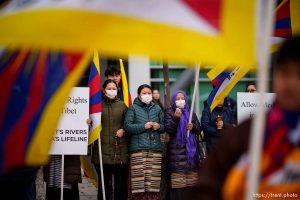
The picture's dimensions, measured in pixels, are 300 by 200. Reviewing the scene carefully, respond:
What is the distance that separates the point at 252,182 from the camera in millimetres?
3070

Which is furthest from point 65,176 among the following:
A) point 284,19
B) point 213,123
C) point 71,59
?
point 71,59

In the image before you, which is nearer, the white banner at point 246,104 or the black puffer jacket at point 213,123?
the black puffer jacket at point 213,123

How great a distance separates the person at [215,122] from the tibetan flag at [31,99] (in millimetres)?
5364

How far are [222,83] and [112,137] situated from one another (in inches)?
64.5

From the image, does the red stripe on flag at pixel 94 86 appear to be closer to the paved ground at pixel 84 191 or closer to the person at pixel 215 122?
the person at pixel 215 122

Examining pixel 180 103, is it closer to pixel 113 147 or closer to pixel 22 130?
pixel 113 147

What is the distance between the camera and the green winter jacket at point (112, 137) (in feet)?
29.5

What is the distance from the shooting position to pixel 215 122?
A: 950 centimetres

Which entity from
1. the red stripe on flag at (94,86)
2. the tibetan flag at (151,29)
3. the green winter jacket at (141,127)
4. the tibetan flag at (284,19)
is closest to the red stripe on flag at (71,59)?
the tibetan flag at (151,29)

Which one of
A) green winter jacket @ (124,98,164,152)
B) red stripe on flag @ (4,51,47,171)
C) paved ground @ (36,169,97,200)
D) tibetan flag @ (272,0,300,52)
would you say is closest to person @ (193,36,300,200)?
red stripe on flag @ (4,51,47,171)

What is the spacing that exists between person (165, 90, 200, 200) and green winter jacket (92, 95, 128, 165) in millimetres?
615

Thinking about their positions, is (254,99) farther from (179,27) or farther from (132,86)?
(132,86)

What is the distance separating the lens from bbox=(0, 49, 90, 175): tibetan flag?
4.02m

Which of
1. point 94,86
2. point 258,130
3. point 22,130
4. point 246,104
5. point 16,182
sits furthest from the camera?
point 246,104
